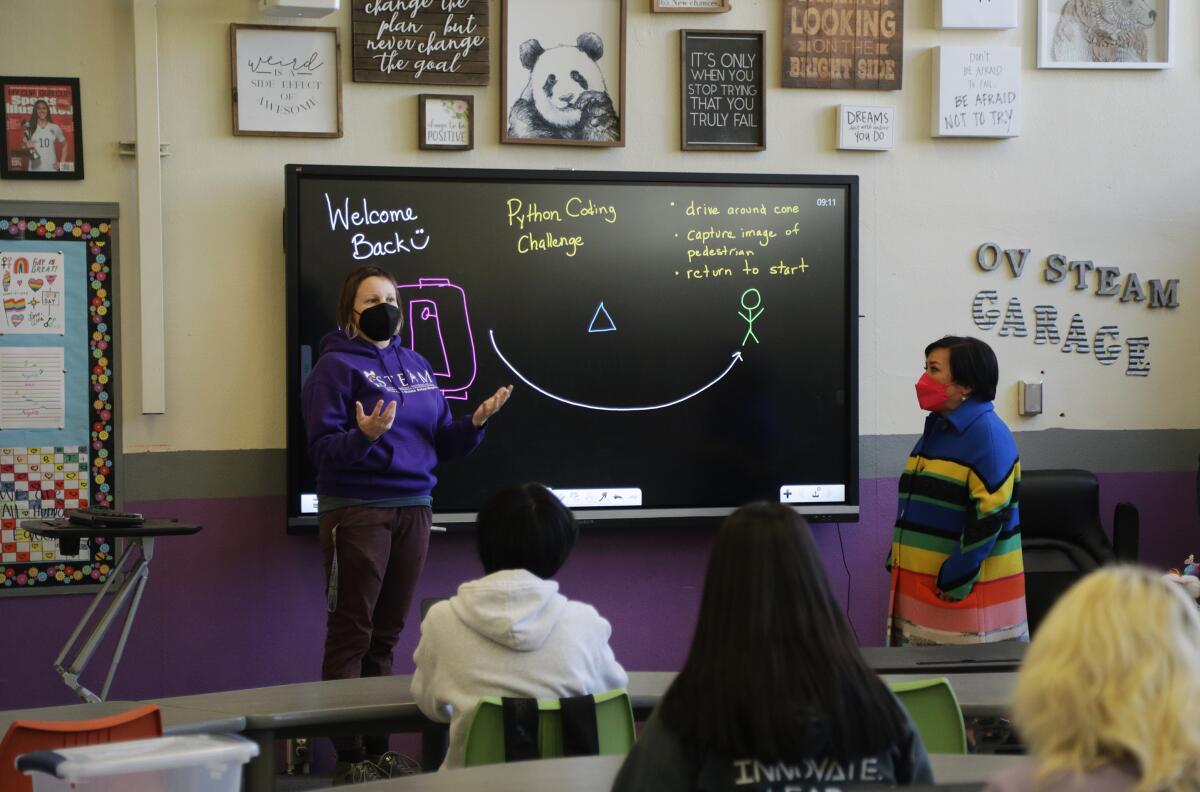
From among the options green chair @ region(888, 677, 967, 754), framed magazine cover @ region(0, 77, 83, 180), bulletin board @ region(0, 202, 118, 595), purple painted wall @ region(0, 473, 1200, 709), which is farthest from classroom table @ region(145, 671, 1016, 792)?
framed magazine cover @ region(0, 77, 83, 180)

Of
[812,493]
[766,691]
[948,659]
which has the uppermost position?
[766,691]

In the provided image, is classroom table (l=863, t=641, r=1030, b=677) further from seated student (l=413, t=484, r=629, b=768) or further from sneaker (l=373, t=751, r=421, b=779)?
sneaker (l=373, t=751, r=421, b=779)

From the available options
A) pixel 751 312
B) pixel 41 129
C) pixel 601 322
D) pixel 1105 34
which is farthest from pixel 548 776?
Answer: pixel 1105 34

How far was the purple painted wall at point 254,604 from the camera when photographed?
396 centimetres

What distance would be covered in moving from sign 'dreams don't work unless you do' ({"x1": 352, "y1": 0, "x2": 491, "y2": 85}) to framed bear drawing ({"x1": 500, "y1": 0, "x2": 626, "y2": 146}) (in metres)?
0.09

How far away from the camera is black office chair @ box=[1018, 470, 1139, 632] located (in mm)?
4051

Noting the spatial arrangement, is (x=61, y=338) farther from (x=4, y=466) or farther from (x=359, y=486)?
(x=359, y=486)

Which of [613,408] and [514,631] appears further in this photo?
[613,408]

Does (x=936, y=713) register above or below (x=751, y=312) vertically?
below

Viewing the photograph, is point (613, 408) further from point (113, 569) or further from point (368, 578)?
point (113, 569)

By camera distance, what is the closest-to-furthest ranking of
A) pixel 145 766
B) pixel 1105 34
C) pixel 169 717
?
pixel 145 766
pixel 169 717
pixel 1105 34

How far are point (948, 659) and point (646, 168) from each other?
1.99 metres

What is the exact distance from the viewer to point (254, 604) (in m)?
4.09

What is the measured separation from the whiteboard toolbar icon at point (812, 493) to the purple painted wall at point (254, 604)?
0.29 m
